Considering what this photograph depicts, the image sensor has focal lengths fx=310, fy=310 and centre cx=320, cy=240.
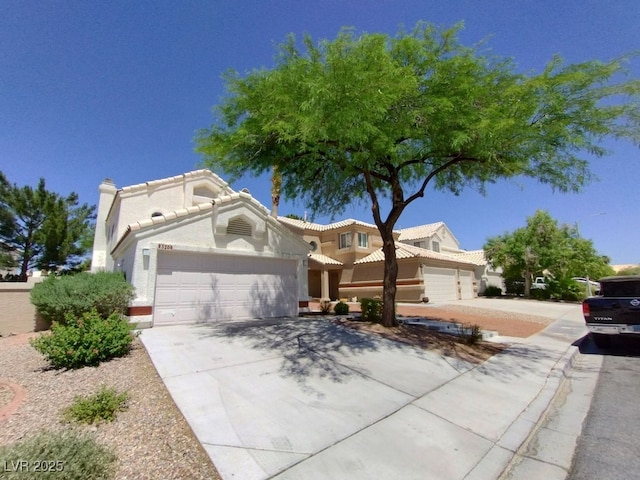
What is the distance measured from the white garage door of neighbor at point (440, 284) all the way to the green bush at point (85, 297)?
21441 millimetres

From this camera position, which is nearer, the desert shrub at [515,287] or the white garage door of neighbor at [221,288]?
the white garage door of neighbor at [221,288]

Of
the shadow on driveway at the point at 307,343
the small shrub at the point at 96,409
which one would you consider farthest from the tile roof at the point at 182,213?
the small shrub at the point at 96,409

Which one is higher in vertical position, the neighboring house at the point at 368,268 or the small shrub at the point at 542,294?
the neighboring house at the point at 368,268

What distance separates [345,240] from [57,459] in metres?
27.1

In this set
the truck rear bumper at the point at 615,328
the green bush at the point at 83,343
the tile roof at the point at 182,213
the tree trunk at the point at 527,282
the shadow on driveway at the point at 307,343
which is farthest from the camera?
the tree trunk at the point at 527,282

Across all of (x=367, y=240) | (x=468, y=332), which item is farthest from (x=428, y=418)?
(x=367, y=240)

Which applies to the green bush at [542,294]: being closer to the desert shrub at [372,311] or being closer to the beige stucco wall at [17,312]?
the desert shrub at [372,311]

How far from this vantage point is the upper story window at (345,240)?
29047 millimetres

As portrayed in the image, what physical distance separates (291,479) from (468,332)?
10.0 m

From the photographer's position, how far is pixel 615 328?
9172 millimetres

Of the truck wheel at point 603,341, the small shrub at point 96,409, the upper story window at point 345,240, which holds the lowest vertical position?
the truck wheel at point 603,341

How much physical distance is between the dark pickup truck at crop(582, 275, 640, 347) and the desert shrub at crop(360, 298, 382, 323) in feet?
21.5

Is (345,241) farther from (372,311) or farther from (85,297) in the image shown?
(85,297)

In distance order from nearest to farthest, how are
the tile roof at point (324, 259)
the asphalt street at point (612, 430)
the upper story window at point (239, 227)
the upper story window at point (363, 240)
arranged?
the asphalt street at point (612, 430) < the upper story window at point (239, 227) < the tile roof at point (324, 259) < the upper story window at point (363, 240)
